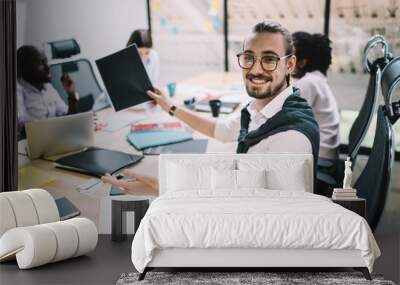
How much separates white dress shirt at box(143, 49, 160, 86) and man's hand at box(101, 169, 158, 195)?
854mm

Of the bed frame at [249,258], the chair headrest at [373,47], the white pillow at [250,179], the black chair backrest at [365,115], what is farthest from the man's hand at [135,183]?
the chair headrest at [373,47]

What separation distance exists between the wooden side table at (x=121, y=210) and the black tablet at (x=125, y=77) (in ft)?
2.97

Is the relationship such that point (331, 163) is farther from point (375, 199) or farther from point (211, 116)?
point (211, 116)

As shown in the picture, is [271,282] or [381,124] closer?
[271,282]

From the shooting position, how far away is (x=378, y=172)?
249 inches

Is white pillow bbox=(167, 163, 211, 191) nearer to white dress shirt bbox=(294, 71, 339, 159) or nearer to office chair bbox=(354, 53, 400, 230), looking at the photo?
white dress shirt bbox=(294, 71, 339, 159)

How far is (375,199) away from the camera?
251 inches

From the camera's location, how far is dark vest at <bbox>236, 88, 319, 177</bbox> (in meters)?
6.42

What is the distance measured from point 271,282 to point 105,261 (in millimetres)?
1358

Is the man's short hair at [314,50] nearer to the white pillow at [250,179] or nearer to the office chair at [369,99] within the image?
the office chair at [369,99]

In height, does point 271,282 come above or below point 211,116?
below

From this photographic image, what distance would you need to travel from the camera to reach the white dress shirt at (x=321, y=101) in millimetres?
6465

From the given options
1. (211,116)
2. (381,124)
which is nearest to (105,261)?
(211,116)

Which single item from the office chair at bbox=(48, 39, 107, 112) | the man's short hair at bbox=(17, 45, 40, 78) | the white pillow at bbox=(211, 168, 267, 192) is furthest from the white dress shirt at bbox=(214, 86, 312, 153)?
the man's short hair at bbox=(17, 45, 40, 78)
